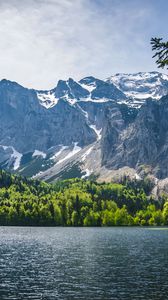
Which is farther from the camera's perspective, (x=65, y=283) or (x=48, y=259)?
(x=48, y=259)

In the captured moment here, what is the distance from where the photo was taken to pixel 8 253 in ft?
317

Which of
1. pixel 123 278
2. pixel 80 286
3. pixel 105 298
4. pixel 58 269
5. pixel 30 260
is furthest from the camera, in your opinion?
pixel 30 260

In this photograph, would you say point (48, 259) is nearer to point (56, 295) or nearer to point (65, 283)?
point (65, 283)

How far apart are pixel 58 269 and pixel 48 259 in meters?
14.9

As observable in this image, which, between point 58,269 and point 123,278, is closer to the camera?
point 123,278

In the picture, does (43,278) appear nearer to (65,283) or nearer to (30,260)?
(65,283)

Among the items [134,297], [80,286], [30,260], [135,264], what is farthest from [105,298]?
[30,260]

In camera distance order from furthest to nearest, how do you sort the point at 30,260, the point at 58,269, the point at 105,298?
the point at 30,260 → the point at 58,269 → the point at 105,298

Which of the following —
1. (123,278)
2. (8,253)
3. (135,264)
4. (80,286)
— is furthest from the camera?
(8,253)

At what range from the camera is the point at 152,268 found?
241 feet

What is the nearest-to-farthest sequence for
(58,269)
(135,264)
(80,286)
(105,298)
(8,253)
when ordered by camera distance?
1. (105,298)
2. (80,286)
3. (58,269)
4. (135,264)
5. (8,253)

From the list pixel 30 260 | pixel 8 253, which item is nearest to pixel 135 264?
pixel 30 260

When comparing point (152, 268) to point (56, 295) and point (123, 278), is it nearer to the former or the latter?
point (123, 278)

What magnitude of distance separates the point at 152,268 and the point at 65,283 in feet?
65.6
